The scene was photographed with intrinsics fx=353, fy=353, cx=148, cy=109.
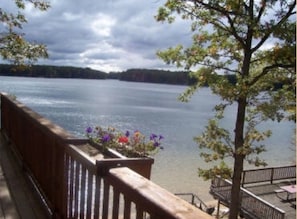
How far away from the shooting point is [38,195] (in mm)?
3207

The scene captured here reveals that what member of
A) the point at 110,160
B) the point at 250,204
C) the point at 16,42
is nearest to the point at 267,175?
the point at 250,204

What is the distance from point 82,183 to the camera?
6.39 feet

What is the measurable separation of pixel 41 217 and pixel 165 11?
564 cm

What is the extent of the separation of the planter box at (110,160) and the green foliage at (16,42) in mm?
4056

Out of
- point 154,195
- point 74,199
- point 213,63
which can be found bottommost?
point 74,199

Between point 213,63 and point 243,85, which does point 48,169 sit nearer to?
point 243,85

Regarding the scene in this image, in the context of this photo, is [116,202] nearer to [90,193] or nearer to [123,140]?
[90,193]

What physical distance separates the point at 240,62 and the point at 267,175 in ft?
27.7

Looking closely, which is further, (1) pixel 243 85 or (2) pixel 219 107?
(2) pixel 219 107

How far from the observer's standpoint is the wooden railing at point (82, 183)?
112cm

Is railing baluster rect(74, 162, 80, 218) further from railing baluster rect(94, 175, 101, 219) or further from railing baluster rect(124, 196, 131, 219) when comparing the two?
railing baluster rect(124, 196, 131, 219)

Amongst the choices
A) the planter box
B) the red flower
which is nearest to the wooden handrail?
the planter box

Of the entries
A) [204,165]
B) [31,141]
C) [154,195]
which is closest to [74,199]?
[154,195]

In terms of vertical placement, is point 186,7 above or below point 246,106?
above
